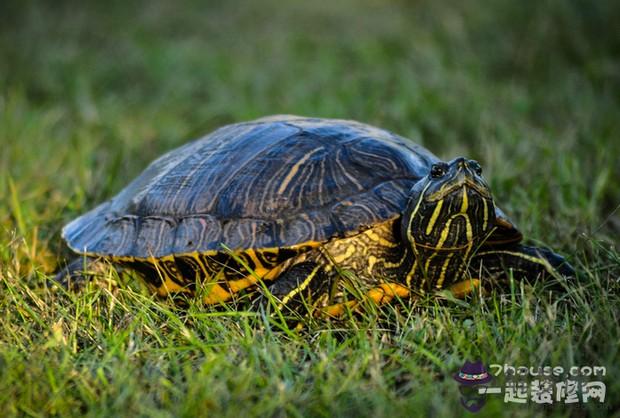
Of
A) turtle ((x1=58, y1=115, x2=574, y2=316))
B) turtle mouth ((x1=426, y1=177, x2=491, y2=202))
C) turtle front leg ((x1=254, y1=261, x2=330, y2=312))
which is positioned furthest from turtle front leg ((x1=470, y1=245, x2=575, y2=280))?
turtle front leg ((x1=254, y1=261, x2=330, y2=312))

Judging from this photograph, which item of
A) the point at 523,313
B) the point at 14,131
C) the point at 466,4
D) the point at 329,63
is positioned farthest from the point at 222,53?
the point at 523,313

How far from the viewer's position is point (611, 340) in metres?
2.22

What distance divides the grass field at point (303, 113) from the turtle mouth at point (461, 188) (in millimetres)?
417

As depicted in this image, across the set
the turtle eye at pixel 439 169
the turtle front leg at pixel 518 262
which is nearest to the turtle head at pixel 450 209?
the turtle eye at pixel 439 169

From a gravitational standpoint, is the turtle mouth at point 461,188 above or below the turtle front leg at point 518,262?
above

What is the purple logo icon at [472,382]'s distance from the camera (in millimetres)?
1995

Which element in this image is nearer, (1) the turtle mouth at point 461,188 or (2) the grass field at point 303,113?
(2) the grass field at point 303,113

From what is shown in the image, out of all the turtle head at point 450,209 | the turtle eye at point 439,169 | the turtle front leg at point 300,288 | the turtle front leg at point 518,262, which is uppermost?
the turtle eye at point 439,169

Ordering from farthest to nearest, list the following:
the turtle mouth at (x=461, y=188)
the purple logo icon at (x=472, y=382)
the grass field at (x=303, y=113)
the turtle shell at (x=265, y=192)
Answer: the turtle shell at (x=265, y=192), the turtle mouth at (x=461, y=188), the grass field at (x=303, y=113), the purple logo icon at (x=472, y=382)

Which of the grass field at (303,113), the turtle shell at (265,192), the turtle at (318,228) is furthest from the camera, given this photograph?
the turtle shell at (265,192)

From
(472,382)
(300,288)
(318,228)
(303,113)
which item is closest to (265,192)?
(318,228)

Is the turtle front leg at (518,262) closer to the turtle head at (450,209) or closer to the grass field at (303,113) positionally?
the grass field at (303,113)

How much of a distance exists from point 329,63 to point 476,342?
6885 millimetres

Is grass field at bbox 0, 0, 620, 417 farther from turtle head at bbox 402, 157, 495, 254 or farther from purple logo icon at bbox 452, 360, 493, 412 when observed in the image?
turtle head at bbox 402, 157, 495, 254
